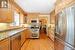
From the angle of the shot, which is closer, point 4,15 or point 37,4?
point 4,15

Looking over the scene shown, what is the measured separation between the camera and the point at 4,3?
461cm

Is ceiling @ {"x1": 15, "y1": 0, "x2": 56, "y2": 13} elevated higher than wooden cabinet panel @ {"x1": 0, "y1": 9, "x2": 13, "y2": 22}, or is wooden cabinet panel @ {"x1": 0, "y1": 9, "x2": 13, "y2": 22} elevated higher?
ceiling @ {"x1": 15, "y1": 0, "x2": 56, "y2": 13}

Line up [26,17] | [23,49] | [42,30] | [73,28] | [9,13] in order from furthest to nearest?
[42,30] < [26,17] < [23,49] < [9,13] < [73,28]

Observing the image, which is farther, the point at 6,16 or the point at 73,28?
the point at 6,16

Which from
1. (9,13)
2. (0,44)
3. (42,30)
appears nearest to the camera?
(0,44)

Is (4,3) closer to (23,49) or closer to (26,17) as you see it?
(23,49)

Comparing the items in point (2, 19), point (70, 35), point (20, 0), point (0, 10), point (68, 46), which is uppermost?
point (20, 0)

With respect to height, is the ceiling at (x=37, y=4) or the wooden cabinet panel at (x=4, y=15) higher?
the ceiling at (x=37, y=4)

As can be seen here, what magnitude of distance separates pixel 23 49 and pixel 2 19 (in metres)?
2.01

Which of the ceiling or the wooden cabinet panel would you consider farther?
the ceiling

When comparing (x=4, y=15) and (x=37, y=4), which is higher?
(x=37, y=4)

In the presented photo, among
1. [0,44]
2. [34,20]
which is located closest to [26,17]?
[34,20]

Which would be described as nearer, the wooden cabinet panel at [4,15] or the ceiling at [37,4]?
the wooden cabinet panel at [4,15]

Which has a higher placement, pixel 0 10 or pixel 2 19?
pixel 0 10
